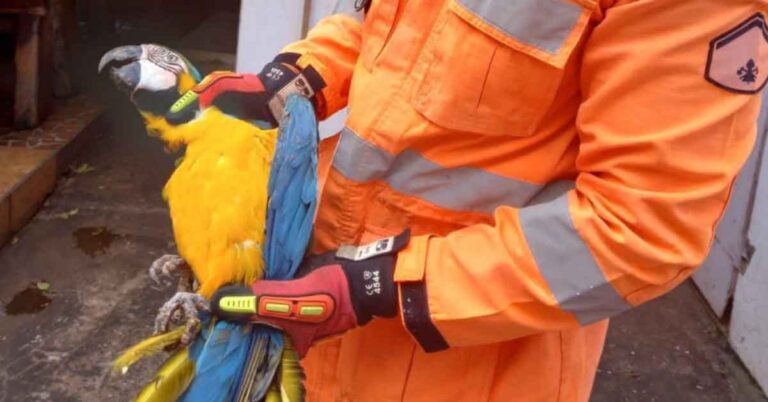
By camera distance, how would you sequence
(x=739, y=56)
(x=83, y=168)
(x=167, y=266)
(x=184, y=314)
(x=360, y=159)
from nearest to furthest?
(x=739, y=56), (x=360, y=159), (x=184, y=314), (x=167, y=266), (x=83, y=168)

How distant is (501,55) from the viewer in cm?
121

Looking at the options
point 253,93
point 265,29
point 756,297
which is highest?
point 253,93

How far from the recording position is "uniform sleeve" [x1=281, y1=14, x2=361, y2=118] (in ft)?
5.34

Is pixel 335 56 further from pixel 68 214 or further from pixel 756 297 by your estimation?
pixel 68 214

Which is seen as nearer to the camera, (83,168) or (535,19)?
(535,19)

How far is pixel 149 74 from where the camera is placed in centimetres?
157

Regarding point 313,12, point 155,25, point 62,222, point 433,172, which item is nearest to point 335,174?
point 433,172

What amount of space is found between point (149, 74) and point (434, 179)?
22.2 inches

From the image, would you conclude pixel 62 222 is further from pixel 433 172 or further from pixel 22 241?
pixel 433 172

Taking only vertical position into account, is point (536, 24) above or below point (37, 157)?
above

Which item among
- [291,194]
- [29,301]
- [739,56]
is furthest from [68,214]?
[739,56]

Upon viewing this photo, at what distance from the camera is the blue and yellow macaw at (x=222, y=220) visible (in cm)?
132

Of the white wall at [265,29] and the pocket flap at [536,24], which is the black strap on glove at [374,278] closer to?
the pocket flap at [536,24]

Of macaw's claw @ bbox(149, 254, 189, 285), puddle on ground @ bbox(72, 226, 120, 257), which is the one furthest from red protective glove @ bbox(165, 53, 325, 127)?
puddle on ground @ bbox(72, 226, 120, 257)
